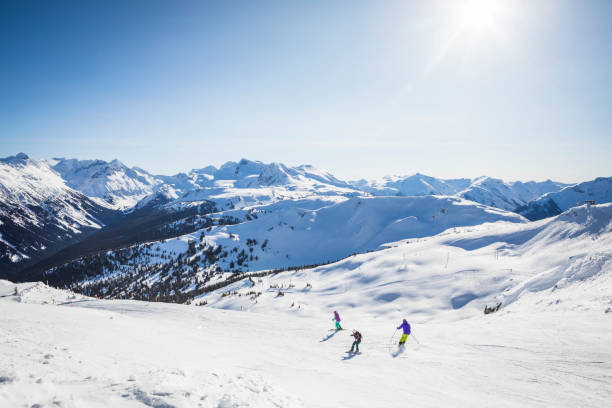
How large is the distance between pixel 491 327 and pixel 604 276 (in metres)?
12.1

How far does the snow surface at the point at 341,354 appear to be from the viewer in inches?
373

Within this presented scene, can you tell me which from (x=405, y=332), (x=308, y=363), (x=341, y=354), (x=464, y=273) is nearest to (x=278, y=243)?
(x=464, y=273)

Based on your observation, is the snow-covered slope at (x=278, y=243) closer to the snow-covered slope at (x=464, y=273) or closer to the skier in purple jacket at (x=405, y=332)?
the snow-covered slope at (x=464, y=273)

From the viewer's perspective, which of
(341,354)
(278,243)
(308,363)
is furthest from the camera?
(278,243)

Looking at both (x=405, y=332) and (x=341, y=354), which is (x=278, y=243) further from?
(x=341, y=354)

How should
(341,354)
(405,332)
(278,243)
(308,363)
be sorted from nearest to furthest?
1. (308,363)
2. (341,354)
3. (405,332)
4. (278,243)

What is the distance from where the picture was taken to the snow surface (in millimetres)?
9484

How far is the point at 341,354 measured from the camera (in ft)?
56.9

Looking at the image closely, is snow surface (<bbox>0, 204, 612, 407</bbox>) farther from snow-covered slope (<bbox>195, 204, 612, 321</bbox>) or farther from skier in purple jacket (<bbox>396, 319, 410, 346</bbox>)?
skier in purple jacket (<bbox>396, 319, 410, 346</bbox>)

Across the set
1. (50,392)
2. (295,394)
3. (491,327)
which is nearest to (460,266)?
(491,327)

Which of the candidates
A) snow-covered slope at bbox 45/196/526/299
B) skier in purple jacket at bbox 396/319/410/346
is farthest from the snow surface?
snow-covered slope at bbox 45/196/526/299

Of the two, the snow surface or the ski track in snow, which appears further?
the snow surface

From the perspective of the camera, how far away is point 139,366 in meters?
12.3

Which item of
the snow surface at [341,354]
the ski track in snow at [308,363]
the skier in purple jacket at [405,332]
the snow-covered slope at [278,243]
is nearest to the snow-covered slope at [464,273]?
the snow surface at [341,354]
